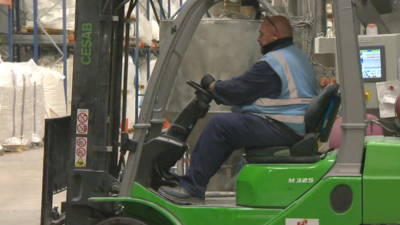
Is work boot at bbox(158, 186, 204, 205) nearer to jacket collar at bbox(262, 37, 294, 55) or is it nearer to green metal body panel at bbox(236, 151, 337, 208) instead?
green metal body panel at bbox(236, 151, 337, 208)

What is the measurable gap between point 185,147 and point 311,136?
35.1 inches

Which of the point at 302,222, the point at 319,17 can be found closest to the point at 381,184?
the point at 302,222

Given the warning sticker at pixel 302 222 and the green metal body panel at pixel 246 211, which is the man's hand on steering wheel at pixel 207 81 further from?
the warning sticker at pixel 302 222

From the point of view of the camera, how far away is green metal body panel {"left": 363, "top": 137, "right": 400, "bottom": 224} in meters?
3.78

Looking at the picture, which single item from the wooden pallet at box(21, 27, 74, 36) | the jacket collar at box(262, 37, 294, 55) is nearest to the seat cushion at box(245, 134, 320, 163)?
the jacket collar at box(262, 37, 294, 55)

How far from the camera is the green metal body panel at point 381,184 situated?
3777mm

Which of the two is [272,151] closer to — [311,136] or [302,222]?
[311,136]

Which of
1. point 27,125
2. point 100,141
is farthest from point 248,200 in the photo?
point 27,125

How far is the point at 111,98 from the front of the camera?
4551mm

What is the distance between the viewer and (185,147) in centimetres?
426

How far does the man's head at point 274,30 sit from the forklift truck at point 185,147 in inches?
19.4

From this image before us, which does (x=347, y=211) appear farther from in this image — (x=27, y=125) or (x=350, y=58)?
(x=27, y=125)

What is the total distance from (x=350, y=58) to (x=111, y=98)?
1.81 m

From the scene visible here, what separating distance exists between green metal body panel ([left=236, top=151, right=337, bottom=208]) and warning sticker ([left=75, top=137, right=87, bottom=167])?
116 cm
